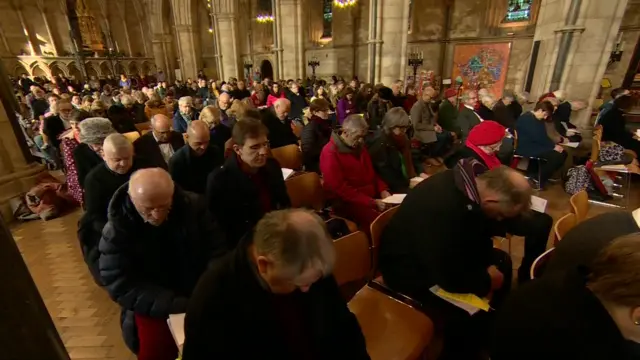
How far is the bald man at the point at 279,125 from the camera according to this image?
5039 millimetres

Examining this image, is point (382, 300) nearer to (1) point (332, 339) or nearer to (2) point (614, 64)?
(1) point (332, 339)

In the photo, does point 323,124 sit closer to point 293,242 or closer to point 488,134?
point 488,134

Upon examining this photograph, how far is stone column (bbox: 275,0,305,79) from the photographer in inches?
511

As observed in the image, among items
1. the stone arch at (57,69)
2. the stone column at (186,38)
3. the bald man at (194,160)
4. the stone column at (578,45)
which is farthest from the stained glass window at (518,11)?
the stone arch at (57,69)

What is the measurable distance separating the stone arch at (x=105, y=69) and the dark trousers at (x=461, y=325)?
28.9 metres

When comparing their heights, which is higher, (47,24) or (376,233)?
(47,24)

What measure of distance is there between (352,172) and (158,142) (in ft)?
7.96

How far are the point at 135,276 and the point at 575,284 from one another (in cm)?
228

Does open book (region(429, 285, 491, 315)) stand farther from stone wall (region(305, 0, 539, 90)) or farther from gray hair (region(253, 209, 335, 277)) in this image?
stone wall (region(305, 0, 539, 90))

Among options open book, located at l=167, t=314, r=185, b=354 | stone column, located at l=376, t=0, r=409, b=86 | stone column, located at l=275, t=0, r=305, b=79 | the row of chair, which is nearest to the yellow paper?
the row of chair

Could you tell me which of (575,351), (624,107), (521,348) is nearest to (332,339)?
(521,348)

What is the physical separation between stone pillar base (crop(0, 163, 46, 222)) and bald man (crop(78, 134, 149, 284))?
3132 mm

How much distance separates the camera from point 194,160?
10.7 ft

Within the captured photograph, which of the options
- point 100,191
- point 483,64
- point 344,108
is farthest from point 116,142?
point 483,64
